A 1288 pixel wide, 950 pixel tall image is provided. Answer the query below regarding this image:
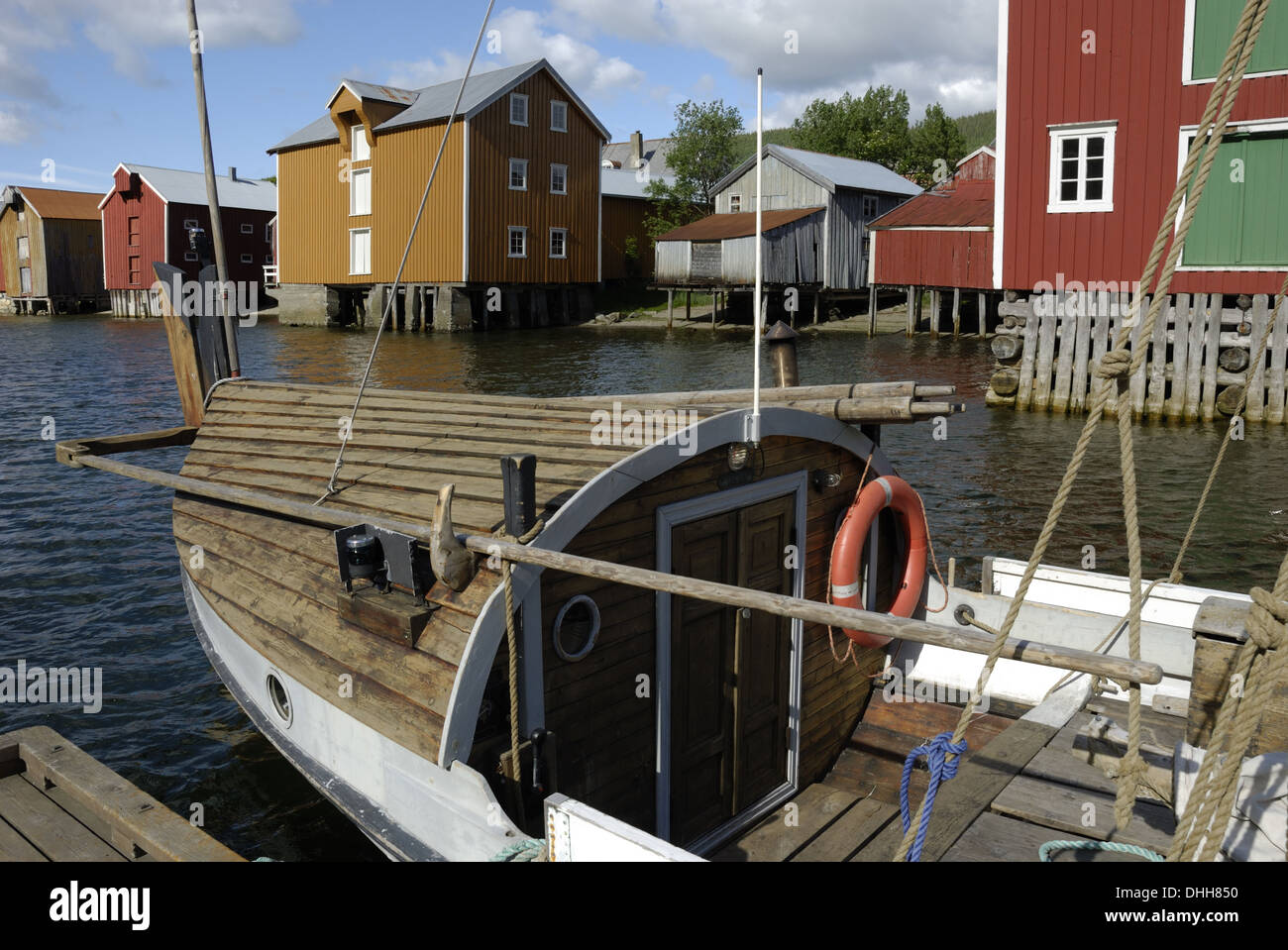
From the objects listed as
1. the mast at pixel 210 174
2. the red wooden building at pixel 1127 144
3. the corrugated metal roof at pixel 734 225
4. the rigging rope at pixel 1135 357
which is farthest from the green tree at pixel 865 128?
the rigging rope at pixel 1135 357

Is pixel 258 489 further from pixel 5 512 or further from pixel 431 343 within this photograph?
pixel 431 343

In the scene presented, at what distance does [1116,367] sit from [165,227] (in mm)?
61567

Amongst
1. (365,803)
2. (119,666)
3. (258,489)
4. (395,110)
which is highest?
(395,110)

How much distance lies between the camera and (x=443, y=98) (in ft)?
140

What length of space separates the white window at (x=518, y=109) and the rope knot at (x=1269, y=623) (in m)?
42.7

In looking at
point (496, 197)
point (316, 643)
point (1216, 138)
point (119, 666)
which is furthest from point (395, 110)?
point (1216, 138)

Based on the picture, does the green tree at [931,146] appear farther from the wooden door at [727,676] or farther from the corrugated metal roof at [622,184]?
the wooden door at [727,676]

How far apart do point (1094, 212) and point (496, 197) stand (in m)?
26.4

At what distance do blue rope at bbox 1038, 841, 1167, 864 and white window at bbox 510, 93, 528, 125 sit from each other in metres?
42.0

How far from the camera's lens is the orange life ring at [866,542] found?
734cm

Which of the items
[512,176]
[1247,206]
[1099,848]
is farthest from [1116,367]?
[512,176]

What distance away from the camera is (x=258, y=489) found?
7695 mm

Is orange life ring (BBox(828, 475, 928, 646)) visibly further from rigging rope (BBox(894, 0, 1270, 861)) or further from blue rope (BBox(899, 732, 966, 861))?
rigging rope (BBox(894, 0, 1270, 861))
